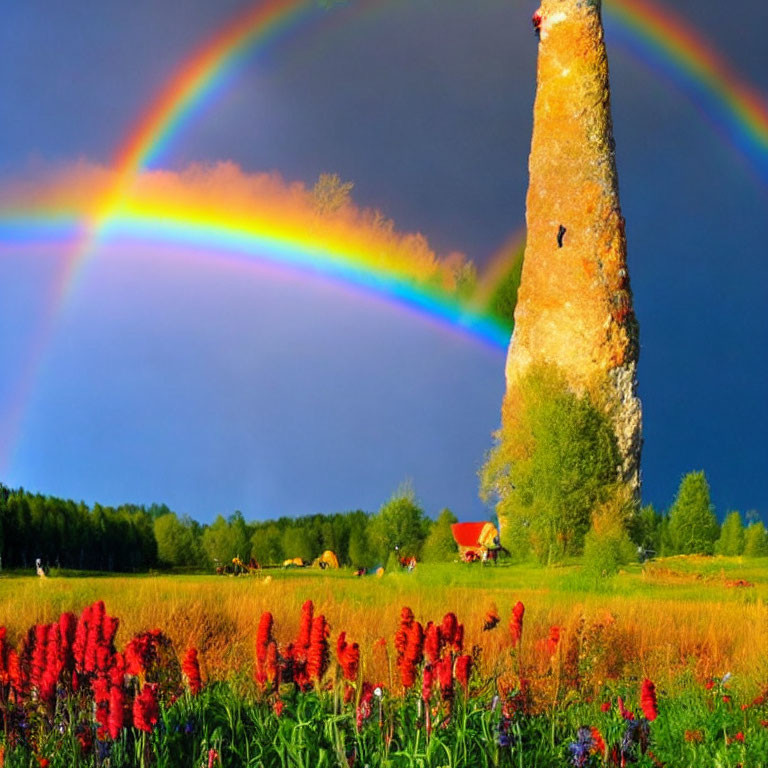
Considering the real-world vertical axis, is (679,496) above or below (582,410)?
below

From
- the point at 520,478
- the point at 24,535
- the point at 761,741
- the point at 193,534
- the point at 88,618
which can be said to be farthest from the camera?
the point at 193,534


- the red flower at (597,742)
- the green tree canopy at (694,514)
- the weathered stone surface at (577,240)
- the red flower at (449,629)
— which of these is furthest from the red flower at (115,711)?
the green tree canopy at (694,514)

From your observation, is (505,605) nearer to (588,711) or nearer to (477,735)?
(588,711)

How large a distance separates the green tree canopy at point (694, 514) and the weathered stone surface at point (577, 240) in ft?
30.7

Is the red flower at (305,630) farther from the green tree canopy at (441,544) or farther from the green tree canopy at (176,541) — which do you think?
the green tree canopy at (176,541)

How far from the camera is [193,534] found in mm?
54281

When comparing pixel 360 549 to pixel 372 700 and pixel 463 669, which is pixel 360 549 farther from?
pixel 463 669

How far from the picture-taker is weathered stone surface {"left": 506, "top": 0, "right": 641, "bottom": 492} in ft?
86.6

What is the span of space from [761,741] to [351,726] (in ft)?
7.05

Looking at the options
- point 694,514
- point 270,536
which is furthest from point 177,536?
point 694,514

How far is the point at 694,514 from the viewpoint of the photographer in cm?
3488

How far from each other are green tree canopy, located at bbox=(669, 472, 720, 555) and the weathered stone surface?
30.7ft

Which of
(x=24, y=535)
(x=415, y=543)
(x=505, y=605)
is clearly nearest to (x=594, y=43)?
(x=415, y=543)

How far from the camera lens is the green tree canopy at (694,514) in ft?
114
